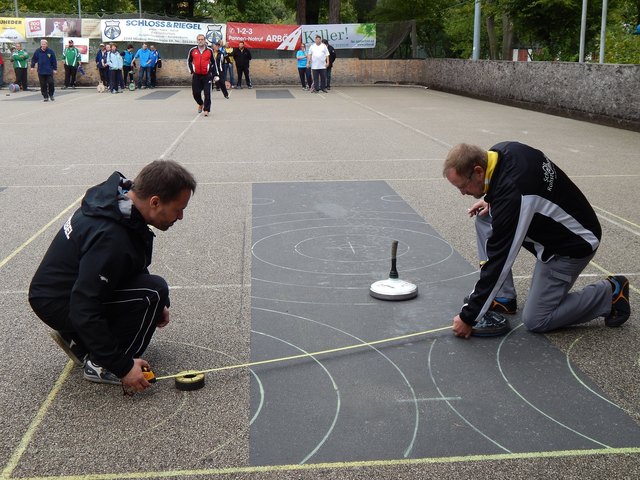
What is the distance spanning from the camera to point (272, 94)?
2870cm

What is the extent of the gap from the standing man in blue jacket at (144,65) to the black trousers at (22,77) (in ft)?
14.4

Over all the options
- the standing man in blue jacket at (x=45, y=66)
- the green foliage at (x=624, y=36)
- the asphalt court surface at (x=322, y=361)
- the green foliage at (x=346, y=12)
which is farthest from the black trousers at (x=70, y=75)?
the green foliage at (x=346, y=12)

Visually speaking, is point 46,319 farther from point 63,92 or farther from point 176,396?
point 63,92

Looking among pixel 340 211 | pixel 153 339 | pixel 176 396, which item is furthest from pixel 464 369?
pixel 340 211

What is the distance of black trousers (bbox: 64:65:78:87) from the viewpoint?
30.9 meters

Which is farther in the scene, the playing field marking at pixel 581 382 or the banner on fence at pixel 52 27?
the banner on fence at pixel 52 27

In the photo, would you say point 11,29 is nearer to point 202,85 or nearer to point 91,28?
point 91,28

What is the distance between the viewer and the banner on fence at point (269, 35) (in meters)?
34.4

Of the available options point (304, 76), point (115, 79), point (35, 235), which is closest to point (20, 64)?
point (115, 79)

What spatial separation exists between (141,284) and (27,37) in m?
31.5

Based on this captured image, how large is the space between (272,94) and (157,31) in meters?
7.84

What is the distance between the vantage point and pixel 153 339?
4637 mm

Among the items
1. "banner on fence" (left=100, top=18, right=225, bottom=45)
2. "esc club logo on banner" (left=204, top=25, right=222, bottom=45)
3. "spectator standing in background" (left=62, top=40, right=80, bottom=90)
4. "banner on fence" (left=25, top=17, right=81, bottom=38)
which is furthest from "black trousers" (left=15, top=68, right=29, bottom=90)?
"esc club logo on banner" (left=204, top=25, right=222, bottom=45)

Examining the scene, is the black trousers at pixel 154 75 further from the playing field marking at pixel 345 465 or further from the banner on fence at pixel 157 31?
the playing field marking at pixel 345 465
